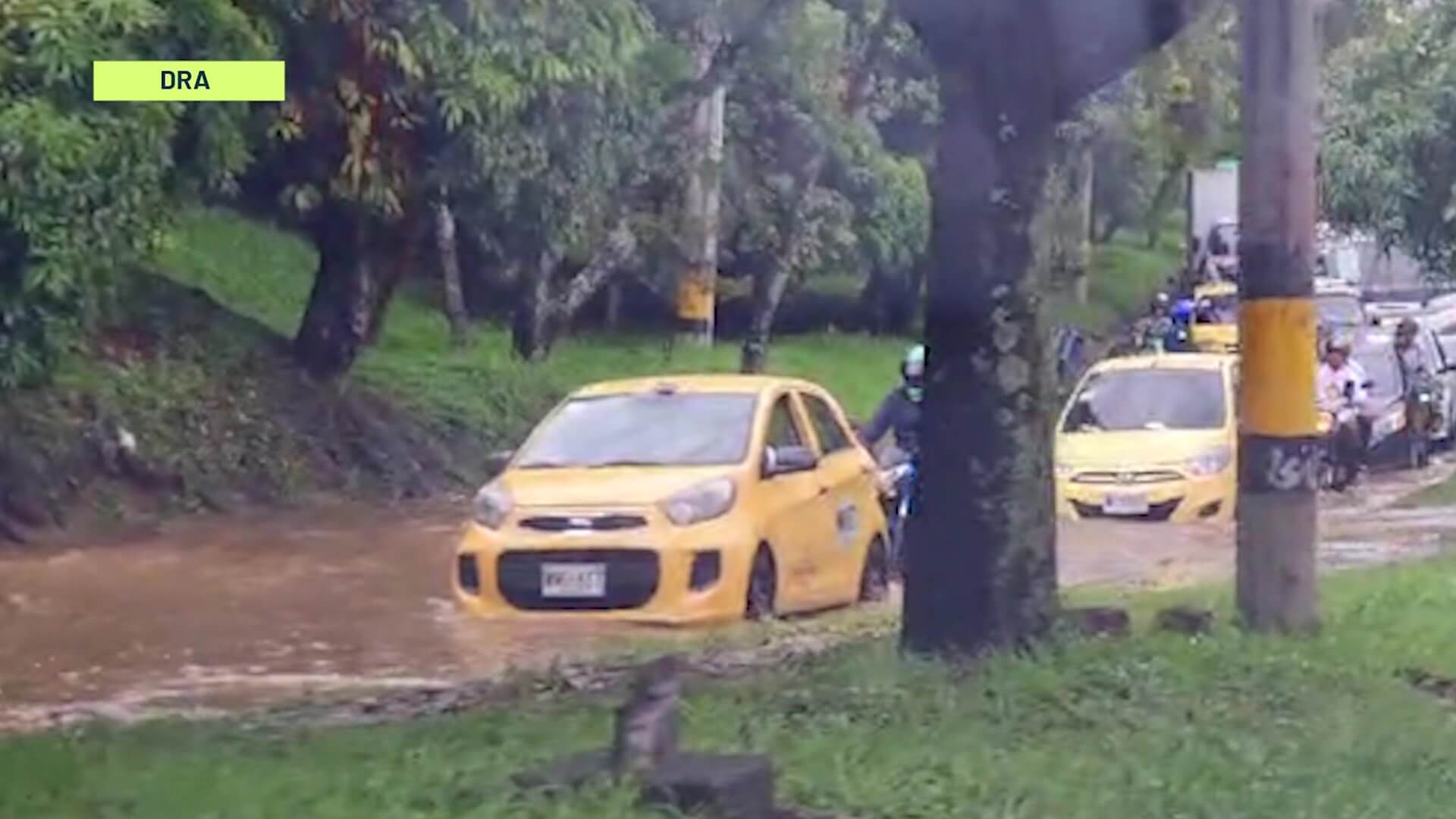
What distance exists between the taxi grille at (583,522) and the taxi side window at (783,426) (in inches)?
53.2

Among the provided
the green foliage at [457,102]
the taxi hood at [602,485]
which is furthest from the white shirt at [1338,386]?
the taxi hood at [602,485]

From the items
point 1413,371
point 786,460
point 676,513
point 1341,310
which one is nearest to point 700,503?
point 676,513

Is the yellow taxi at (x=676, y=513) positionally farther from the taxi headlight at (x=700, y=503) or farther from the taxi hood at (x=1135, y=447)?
the taxi hood at (x=1135, y=447)

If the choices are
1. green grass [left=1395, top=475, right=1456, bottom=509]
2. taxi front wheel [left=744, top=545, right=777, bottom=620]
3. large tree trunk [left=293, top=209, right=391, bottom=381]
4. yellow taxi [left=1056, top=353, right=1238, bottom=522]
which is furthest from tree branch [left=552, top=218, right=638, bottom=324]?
taxi front wheel [left=744, top=545, right=777, bottom=620]

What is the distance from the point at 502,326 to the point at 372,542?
45.2 ft

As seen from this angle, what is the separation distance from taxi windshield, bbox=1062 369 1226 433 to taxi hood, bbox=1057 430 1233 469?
23 cm

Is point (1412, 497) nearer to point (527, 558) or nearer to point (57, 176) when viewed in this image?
point (527, 558)

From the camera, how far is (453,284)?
30.8 m

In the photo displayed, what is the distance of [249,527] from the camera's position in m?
22.7

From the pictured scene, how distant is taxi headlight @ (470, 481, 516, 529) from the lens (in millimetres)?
15281

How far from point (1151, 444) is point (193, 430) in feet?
24.8

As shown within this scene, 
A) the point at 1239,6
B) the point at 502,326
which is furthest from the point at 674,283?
the point at 1239,6

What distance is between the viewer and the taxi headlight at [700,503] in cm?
1496

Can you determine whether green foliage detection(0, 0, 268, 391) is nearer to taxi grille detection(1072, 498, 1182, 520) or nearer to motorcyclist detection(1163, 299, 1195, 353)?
taxi grille detection(1072, 498, 1182, 520)
